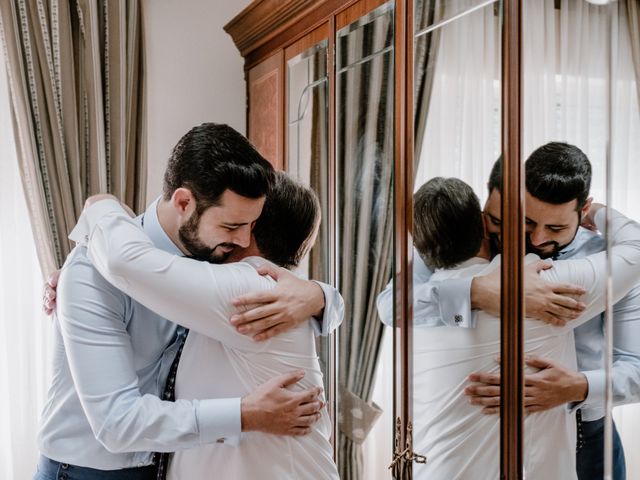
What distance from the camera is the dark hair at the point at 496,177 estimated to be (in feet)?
4.26

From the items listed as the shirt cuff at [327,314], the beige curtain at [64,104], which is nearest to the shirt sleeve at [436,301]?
the shirt cuff at [327,314]

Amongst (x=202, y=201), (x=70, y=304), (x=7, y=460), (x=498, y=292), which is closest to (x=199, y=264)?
(x=202, y=201)

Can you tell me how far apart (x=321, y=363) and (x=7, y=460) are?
132cm

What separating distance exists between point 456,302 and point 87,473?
0.87 m

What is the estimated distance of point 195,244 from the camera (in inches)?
55.0

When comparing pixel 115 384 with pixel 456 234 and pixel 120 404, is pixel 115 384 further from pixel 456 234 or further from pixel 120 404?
pixel 456 234

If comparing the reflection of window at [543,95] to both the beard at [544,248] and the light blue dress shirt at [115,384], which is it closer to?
the beard at [544,248]

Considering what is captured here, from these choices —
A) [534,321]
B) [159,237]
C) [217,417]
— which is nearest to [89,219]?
[159,237]

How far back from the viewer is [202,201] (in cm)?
137

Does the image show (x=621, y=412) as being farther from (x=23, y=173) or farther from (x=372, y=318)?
(x=23, y=173)

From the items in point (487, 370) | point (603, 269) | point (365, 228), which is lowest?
point (487, 370)

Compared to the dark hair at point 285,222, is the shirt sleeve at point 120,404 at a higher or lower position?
lower

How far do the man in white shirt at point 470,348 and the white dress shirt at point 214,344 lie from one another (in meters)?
0.27

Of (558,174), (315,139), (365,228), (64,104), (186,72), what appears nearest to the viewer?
(558,174)
